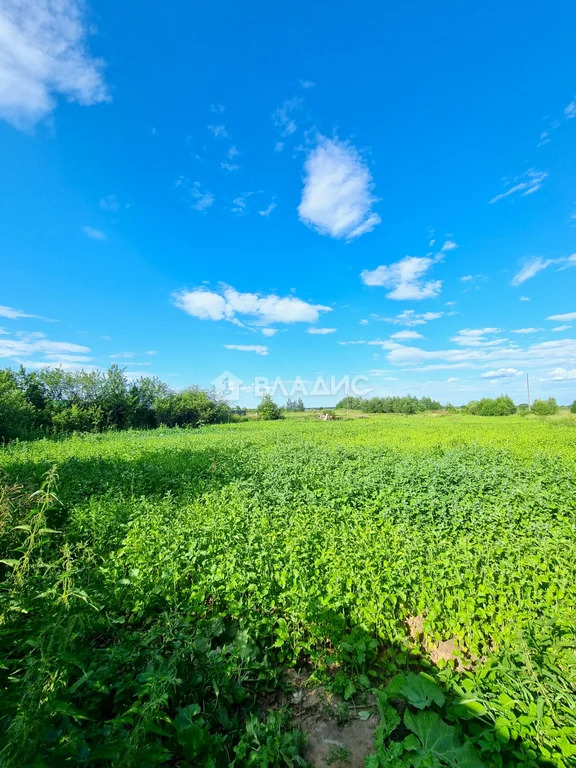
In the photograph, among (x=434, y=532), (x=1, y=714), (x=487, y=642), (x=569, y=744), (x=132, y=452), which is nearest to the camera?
(x=1, y=714)

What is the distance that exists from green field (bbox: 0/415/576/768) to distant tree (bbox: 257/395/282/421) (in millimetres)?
47901

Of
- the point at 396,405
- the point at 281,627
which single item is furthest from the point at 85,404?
the point at 396,405

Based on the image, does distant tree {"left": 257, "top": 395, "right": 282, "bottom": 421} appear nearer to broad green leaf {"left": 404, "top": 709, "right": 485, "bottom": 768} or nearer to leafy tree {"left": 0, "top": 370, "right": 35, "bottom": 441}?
leafy tree {"left": 0, "top": 370, "right": 35, "bottom": 441}

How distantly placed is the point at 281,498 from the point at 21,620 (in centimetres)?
468

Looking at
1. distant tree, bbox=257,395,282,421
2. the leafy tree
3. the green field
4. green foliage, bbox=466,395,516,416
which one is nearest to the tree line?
the leafy tree

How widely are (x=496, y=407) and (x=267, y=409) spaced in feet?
120

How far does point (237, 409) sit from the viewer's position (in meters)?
56.8

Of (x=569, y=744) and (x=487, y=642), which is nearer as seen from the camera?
(x=569, y=744)

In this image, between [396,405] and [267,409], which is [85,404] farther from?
[396,405]

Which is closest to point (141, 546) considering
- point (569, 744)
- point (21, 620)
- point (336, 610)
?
point (21, 620)

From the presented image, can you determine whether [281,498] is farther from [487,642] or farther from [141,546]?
[487,642]

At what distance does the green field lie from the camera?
2082mm

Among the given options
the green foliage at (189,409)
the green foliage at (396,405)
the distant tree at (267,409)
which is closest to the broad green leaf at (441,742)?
the green foliage at (189,409)

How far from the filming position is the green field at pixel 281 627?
2082 millimetres
